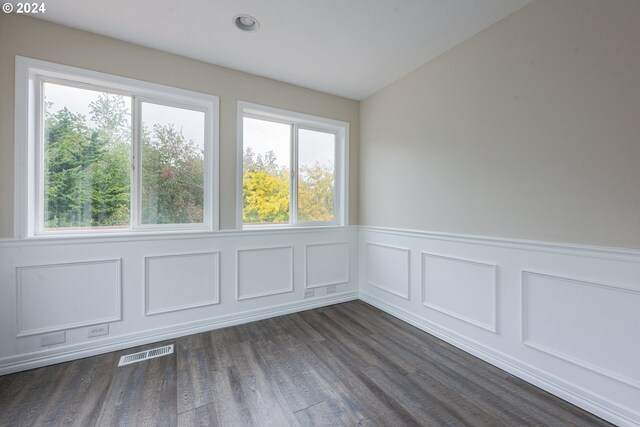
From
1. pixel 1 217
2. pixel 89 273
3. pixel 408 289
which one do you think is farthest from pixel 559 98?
pixel 1 217

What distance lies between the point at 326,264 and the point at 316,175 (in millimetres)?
1148

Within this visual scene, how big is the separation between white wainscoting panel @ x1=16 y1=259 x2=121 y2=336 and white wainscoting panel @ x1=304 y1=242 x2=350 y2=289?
189cm

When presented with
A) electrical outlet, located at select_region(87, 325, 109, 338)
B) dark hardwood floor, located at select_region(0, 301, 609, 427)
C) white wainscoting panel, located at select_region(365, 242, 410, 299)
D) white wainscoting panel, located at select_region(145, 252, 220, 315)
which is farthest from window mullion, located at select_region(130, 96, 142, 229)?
white wainscoting panel, located at select_region(365, 242, 410, 299)

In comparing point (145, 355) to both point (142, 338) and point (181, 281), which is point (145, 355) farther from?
point (181, 281)

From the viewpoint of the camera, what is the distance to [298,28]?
222 centimetres

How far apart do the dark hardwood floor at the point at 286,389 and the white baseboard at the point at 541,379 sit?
0.06 m

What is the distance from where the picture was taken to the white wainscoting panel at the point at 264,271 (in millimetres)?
2941

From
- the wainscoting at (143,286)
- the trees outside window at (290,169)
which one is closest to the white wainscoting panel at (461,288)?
the wainscoting at (143,286)

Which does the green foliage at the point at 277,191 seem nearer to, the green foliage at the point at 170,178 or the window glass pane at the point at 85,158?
the green foliage at the point at 170,178

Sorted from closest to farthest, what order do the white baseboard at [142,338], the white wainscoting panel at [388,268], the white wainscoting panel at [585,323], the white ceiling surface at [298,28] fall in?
the white wainscoting panel at [585,323], the white ceiling surface at [298,28], the white baseboard at [142,338], the white wainscoting panel at [388,268]

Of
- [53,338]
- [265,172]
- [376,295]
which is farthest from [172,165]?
[376,295]

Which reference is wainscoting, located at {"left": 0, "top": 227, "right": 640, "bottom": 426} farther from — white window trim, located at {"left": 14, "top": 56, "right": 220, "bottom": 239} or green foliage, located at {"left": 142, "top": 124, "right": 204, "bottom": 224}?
green foliage, located at {"left": 142, "top": 124, "right": 204, "bottom": 224}

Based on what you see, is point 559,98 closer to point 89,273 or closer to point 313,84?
point 313,84

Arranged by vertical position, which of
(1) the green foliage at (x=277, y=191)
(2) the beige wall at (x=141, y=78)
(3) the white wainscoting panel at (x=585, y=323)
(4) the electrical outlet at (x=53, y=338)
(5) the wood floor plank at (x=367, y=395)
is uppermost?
(2) the beige wall at (x=141, y=78)
